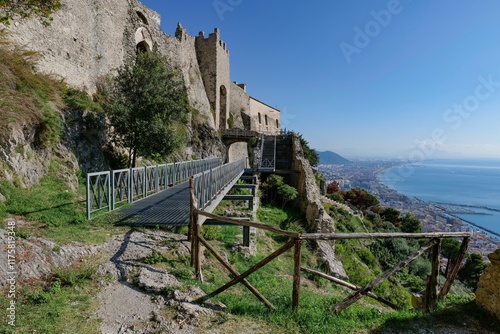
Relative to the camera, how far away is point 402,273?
55.5ft

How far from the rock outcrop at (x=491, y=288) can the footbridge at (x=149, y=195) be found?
4961mm

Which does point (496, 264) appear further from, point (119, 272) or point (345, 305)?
point (119, 272)

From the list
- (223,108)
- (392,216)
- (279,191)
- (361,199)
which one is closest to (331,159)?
(361,199)

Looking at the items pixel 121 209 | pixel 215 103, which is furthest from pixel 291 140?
pixel 121 209

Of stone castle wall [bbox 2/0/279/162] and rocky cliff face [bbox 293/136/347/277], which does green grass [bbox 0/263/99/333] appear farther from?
stone castle wall [bbox 2/0/279/162]

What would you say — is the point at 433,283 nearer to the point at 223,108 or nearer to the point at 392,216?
the point at 392,216

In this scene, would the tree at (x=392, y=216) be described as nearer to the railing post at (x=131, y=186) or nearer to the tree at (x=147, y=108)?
the tree at (x=147, y=108)

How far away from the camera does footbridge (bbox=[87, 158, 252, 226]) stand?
6504 mm

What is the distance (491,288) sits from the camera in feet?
12.9

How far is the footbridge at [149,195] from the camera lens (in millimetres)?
6504

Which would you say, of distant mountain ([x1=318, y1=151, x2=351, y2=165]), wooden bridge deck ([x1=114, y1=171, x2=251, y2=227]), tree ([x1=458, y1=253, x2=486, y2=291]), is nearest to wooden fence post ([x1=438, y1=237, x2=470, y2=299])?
wooden bridge deck ([x1=114, y1=171, x2=251, y2=227])

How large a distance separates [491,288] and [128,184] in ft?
Result: 27.0

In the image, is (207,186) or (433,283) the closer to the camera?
(433,283)

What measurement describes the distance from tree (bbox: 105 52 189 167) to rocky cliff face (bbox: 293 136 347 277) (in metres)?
8.52
